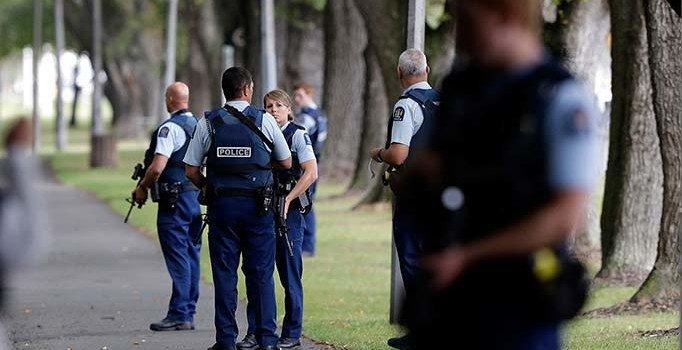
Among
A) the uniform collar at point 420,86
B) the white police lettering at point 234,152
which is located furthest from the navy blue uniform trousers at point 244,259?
the uniform collar at point 420,86

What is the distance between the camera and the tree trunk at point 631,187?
48.4 ft

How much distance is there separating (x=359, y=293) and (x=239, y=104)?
5.58 meters

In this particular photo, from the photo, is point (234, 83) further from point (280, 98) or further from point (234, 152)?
point (280, 98)

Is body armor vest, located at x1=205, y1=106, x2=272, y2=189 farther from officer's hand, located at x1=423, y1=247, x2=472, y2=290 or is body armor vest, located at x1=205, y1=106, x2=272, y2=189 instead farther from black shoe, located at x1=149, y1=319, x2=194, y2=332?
officer's hand, located at x1=423, y1=247, x2=472, y2=290

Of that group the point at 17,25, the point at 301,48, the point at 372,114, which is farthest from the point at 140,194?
the point at 17,25

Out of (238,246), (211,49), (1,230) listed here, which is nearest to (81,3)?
(211,49)

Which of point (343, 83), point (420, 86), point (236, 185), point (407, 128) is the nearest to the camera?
point (407, 128)

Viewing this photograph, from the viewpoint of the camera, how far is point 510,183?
195 inches

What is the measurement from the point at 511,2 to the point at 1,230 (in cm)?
166

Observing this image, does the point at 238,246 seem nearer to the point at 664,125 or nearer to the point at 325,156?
the point at 664,125

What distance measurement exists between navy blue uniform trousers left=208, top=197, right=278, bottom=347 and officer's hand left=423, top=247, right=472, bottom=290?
5158 millimetres

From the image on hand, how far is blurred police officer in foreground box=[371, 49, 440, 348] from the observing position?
9.87m

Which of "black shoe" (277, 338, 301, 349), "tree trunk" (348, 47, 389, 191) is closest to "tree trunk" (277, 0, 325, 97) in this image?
"tree trunk" (348, 47, 389, 191)

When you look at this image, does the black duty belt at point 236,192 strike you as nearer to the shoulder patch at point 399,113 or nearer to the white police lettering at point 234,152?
the white police lettering at point 234,152
